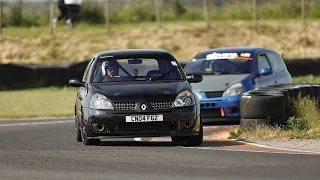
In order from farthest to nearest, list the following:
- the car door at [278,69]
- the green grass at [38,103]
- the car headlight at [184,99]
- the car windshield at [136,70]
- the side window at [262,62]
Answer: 1. the green grass at [38,103]
2. the car door at [278,69]
3. the side window at [262,62]
4. the car windshield at [136,70]
5. the car headlight at [184,99]

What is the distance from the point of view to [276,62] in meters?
22.4

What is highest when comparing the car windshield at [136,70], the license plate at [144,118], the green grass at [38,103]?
the car windshield at [136,70]

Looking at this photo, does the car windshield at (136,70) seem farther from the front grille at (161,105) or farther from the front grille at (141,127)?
the front grille at (141,127)

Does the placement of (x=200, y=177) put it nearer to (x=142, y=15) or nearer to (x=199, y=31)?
(x=199, y=31)

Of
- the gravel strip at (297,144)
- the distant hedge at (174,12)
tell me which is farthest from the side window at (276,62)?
the distant hedge at (174,12)

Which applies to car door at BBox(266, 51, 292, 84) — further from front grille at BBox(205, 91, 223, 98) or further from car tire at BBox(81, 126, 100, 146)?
car tire at BBox(81, 126, 100, 146)

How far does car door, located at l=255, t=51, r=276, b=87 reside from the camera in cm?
2079

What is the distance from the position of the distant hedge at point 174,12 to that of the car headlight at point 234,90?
3141 cm

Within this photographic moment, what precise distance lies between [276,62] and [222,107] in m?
3.07

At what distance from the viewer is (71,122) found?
2223 cm

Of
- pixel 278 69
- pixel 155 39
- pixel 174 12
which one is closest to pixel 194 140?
pixel 278 69

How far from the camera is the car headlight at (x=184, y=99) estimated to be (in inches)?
578

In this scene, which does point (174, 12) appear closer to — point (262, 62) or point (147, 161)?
point (262, 62)

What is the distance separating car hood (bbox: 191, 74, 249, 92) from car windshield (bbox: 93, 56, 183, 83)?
151 inches
